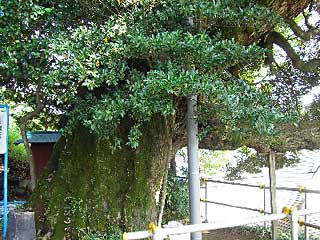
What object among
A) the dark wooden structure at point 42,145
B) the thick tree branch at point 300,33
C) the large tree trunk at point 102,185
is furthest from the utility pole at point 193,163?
the dark wooden structure at point 42,145

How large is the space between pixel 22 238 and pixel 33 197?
4.82ft

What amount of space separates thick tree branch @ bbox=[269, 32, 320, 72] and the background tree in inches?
57.8

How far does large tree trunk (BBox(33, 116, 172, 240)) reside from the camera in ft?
17.0

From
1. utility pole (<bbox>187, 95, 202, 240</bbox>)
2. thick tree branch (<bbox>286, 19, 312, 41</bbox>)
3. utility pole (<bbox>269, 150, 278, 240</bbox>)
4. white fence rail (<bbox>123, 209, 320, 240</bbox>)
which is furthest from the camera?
thick tree branch (<bbox>286, 19, 312, 41</bbox>)

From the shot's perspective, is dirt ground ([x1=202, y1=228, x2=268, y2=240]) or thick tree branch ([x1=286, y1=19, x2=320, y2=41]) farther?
dirt ground ([x1=202, y1=228, x2=268, y2=240])

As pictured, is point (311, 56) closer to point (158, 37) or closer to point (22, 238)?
point (158, 37)

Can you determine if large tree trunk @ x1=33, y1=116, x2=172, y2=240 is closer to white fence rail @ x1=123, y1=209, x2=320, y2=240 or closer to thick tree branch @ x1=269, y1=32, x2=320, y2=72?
white fence rail @ x1=123, y1=209, x2=320, y2=240

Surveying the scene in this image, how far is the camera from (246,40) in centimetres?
573

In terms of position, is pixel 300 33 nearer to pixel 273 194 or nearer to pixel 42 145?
pixel 273 194

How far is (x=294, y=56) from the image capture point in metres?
6.91

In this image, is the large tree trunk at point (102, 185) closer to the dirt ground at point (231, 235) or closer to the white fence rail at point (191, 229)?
the white fence rail at point (191, 229)

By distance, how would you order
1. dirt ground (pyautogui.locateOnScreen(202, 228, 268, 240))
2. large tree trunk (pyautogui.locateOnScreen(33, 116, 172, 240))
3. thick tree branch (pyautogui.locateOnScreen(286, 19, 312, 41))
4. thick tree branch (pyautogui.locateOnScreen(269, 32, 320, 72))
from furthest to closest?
dirt ground (pyautogui.locateOnScreen(202, 228, 268, 240))
thick tree branch (pyautogui.locateOnScreen(286, 19, 312, 41))
thick tree branch (pyautogui.locateOnScreen(269, 32, 320, 72))
large tree trunk (pyautogui.locateOnScreen(33, 116, 172, 240))

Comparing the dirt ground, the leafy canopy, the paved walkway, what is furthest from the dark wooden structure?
the leafy canopy

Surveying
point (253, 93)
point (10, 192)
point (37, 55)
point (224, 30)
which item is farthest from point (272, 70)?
point (10, 192)
